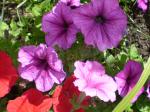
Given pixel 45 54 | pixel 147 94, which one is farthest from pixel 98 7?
pixel 147 94

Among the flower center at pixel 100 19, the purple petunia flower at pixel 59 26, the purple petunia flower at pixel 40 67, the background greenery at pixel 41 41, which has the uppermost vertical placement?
the flower center at pixel 100 19

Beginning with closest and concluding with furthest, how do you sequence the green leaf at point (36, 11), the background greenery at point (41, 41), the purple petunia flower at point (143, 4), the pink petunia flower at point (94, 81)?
the pink petunia flower at point (94, 81), the background greenery at point (41, 41), the green leaf at point (36, 11), the purple petunia flower at point (143, 4)

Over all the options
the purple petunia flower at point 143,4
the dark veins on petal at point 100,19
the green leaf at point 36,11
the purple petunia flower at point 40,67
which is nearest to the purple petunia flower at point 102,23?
the dark veins on petal at point 100,19

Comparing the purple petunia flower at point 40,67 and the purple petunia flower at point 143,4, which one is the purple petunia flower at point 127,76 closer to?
the purple petunia flower at point 40,67

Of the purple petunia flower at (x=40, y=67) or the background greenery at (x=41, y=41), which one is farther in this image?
the background greenery at (x=41, y=41)

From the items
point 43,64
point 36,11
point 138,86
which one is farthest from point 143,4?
point 138,86

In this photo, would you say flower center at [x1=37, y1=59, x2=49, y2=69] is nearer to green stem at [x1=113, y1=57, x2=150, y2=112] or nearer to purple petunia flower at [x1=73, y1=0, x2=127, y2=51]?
purple petunia flower at [x1=73, y1=0, x2=127, y2=51]

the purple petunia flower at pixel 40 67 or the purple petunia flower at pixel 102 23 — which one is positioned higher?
the purple petunia flower at pixel 102 23
